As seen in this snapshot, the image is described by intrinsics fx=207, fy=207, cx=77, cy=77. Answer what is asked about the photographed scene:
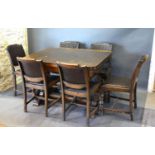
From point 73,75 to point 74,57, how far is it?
59 centimetres

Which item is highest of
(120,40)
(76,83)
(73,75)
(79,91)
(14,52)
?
(120,40)

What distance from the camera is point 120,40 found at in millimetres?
3650

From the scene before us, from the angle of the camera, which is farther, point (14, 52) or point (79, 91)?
point (14, 52)

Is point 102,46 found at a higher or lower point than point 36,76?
higher

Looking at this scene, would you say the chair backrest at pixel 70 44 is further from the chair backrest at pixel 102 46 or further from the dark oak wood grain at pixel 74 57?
the dark oak wood grain at pixel 74 57

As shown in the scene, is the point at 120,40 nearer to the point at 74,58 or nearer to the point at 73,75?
the point at 74,58

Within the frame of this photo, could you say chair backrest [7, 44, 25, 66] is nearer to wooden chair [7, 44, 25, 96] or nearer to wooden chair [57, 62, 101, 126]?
wooden chair [7, 44, 25, 96]

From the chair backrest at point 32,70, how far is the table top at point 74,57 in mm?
162

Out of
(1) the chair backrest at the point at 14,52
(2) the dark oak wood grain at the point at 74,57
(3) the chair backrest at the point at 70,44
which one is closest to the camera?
(2) the dark oak wood grain at the point at 74,57

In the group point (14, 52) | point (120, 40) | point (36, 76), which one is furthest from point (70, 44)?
point (36, 76)

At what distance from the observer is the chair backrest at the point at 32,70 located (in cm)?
258

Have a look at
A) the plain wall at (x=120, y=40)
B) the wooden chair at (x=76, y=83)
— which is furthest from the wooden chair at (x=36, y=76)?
the plain wall at (x=120, y=40)
